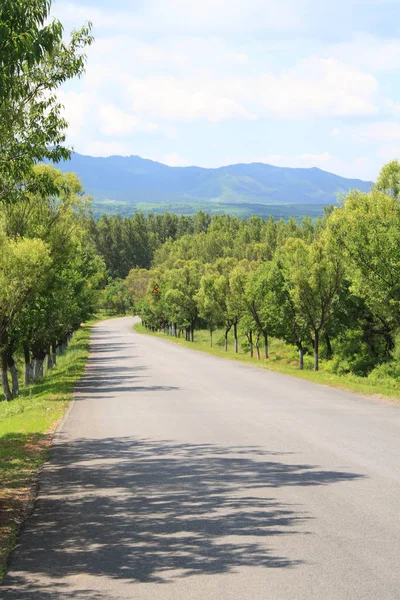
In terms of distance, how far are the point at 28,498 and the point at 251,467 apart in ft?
12.0

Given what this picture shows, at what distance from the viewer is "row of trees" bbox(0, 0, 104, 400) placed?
1005 centimetres

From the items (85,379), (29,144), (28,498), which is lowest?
(85,379)

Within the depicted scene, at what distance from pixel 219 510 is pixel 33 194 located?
28.5 ft

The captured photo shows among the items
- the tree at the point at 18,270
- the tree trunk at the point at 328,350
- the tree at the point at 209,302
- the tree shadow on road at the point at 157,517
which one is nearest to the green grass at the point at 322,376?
the tree trunk at the point at 328,350

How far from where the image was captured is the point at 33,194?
46.5 feet

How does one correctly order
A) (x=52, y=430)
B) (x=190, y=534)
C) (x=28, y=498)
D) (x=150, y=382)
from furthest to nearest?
(x=150, y=382) → (x=52, y=430) → (x=28, y=498) → (x=190, y=534)

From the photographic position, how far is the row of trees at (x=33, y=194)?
10.1 metres

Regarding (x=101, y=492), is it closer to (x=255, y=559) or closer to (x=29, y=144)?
(x=255, y=559)

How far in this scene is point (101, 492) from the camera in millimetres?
9695

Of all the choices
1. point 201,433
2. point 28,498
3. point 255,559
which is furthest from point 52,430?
point 255,559

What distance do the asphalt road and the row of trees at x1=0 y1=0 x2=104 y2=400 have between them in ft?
19.4

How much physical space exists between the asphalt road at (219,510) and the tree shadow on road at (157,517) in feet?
0.07

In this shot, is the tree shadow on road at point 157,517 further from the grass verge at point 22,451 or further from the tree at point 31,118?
the tree at point 31,118

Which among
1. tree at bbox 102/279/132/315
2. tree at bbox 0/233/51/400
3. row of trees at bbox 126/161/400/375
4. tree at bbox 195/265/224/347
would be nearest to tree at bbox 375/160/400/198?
row of trees at bbox 126/161/400/375
